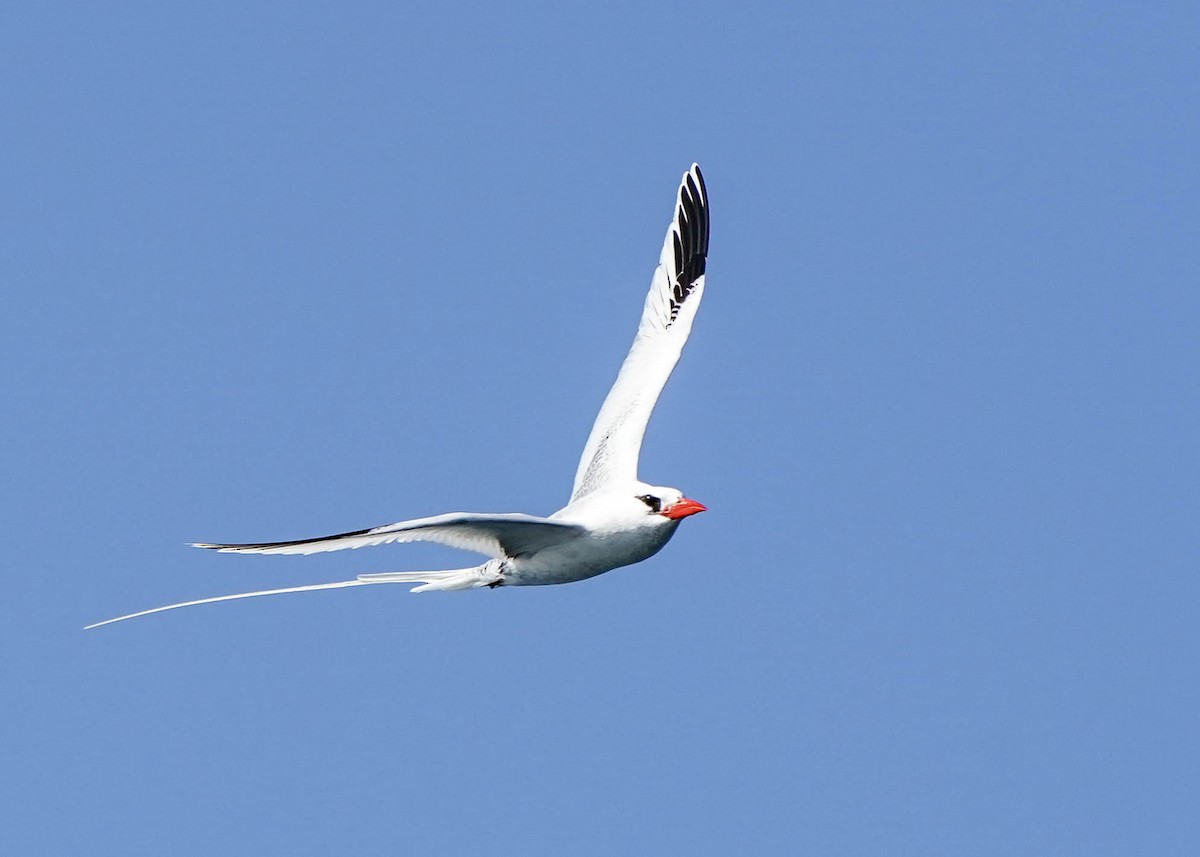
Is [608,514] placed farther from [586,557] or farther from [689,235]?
[689,235]

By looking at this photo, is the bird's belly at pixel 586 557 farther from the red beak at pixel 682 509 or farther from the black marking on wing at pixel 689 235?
the black marking on wing at pixel 689 235

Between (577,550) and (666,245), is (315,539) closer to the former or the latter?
(577,550)

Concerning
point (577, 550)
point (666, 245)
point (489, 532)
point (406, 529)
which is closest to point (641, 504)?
point (577, 550)

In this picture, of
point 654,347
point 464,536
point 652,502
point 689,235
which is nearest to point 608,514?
point 652,502

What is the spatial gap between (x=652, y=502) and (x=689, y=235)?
7465 mm

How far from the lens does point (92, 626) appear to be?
1498cm

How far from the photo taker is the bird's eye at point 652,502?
1747 cm

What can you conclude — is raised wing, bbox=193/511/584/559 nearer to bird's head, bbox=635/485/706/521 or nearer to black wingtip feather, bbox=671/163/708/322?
bird's head, bbox=635/485/706/521

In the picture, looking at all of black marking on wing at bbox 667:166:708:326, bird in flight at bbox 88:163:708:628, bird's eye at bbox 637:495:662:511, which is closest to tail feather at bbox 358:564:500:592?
bird in flight at bbox 88:163:708:628

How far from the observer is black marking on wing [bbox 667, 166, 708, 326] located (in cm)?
2331

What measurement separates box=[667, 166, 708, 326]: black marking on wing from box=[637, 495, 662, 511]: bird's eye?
5.99 metres

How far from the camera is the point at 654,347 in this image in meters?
22.2

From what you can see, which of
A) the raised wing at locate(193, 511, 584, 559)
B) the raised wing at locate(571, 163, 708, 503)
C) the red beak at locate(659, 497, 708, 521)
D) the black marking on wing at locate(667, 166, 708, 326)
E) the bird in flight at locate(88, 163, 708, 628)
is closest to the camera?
the raised wing at locate(193, 511, 584, 559)

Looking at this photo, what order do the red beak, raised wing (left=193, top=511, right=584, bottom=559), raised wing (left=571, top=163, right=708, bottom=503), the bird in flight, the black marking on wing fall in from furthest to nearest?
the black marking on wing → raised wing (left=571, top=163, right=708, bottom=503) → the red beak → the bird in flight → raised wing (left=193, top=511, right=584, bottom=559)
